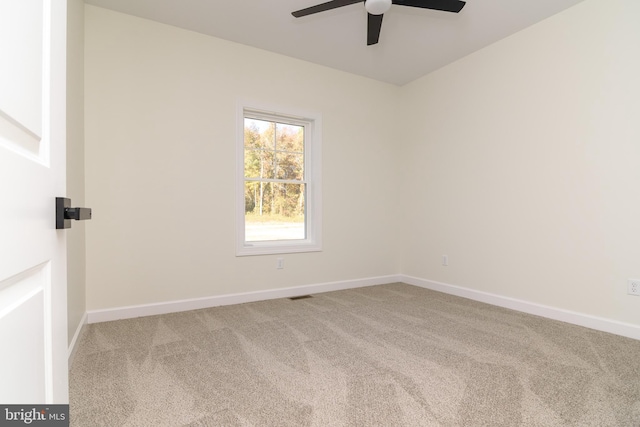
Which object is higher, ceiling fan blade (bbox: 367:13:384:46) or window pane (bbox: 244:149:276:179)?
ceiling fan blade (bbox: 367:13:384:46)

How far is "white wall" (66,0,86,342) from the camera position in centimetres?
221

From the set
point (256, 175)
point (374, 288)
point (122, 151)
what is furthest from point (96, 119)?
point (374, 288)

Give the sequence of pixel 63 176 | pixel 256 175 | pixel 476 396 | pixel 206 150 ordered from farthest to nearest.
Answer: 1. pixel 256 175
2. pixel 206 150
3. pixel 476 396
4. pixel 63 176

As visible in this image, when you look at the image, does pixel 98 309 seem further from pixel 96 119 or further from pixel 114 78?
pixel 114 78

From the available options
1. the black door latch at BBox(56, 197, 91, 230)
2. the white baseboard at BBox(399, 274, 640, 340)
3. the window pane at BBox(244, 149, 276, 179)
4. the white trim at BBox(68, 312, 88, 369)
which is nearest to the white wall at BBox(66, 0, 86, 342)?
the white trim at BBox(68, 312, 88, 369)

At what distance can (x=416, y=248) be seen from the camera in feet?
14.6

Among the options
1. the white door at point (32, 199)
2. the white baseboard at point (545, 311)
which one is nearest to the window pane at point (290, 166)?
the white baseboard at point (545, 311)

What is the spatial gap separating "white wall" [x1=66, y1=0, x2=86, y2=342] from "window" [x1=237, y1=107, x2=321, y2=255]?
55.1 inches

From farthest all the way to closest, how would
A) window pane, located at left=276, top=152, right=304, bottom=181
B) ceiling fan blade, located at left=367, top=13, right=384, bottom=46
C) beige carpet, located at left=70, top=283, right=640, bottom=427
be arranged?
1. window pane, located at left=276, top=152, right=304, bottom=181
2. ceiling fan blade, located at left=367, top=13, right=384, bottom=46
3. beige carpet, located at left=70, top=283, right=640, bottom=427

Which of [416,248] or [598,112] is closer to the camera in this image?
[598,112]

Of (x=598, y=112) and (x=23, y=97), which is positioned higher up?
(x=598, y=112)

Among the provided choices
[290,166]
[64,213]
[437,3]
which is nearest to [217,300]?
[290,166]

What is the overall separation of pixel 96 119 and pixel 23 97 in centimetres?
284

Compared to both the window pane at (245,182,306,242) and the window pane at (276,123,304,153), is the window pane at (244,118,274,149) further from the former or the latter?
the window pane at (245,182,306,242)
